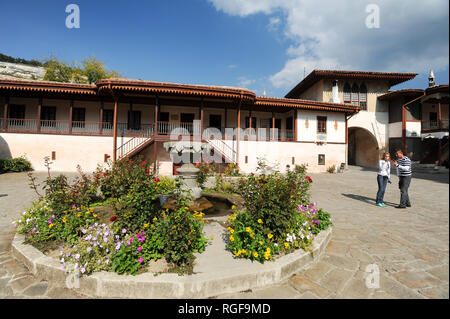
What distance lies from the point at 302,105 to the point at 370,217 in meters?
12.2

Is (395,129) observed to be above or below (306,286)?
above

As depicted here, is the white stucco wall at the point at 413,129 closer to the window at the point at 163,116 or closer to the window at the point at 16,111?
the window at the point at 163,116

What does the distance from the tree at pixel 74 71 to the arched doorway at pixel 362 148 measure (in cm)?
3183

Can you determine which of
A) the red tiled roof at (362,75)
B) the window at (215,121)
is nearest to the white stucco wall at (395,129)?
the red tiled roof at (362,75)

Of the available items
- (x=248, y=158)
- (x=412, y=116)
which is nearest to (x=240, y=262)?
(x=248, y=158)

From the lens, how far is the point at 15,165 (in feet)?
37.8

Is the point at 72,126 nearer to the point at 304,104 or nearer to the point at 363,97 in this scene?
the point at 304,104

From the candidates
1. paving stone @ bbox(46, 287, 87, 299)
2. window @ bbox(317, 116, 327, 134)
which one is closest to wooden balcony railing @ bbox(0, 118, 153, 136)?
paving stone @ bbox(46, 287, 87, 299)

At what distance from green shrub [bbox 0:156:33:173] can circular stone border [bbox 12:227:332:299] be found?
1336cm

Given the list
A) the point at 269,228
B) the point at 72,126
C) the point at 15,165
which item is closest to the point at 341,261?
the point at 269,228

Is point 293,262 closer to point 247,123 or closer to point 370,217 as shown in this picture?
point 370,217

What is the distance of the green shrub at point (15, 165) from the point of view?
37.0 ft

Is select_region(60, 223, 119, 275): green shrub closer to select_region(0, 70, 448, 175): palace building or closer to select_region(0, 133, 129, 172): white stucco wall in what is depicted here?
select_region(0, 70, 448, 175): palace building

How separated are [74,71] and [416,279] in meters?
33.6
